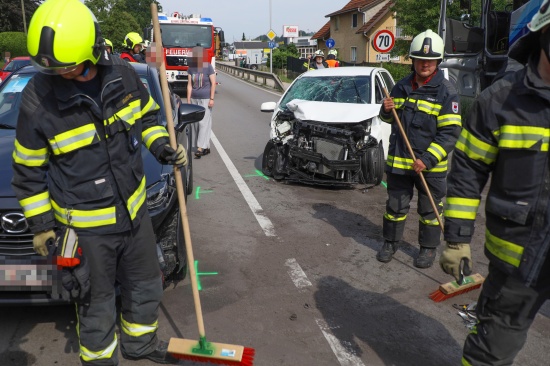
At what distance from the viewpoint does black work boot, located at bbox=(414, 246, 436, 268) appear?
495 cm

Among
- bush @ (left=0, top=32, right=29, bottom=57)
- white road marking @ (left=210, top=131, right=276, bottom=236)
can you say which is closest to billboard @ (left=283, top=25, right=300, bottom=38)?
bush @ (left=0, top=32, right=29, bottom=57)

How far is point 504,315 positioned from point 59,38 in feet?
7.93

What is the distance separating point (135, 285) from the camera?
10.3 ft

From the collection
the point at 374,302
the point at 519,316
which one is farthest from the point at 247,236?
the point at 519,316

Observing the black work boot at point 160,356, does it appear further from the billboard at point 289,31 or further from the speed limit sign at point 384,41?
the billboard at point 289,31

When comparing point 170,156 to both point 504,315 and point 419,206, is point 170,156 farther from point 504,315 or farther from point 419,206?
point 419,206

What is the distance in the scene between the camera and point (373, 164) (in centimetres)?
715

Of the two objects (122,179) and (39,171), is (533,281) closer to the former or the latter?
(122,179)

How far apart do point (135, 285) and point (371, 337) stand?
1.64m

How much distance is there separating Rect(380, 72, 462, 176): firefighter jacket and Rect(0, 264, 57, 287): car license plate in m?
3.12

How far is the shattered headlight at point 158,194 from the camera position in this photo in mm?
3873

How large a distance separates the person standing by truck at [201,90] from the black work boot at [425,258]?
17.8 ft

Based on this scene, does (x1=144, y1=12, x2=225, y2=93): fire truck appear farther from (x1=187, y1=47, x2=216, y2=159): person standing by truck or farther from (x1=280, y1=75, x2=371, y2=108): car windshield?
(x1=280, y1=75, x2=371, y2=108): car windshield

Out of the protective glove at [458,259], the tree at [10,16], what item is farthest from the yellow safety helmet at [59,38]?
the tree at [10,16]
